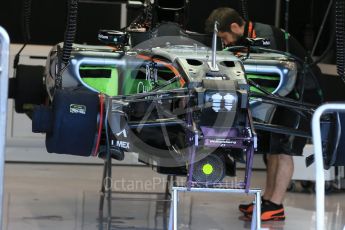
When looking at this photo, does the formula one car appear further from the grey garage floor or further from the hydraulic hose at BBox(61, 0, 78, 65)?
the grey garage floor

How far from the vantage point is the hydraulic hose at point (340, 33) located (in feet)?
15.4

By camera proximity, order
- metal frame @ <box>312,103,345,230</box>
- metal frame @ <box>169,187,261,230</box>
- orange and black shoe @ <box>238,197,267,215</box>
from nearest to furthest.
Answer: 1. metal frame @ <box>312,103,345,230</box>
2. metal frame @ <box>169,187,261,230</box>
3. orange and black shoe @ <box>238,197,267,215</box>

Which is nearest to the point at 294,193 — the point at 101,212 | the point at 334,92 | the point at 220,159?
the point at 334,92

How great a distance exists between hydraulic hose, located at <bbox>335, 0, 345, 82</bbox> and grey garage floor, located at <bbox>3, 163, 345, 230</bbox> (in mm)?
1893

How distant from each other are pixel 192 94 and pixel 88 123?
672 millimetres

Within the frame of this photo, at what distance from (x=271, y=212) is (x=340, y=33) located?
218 cm

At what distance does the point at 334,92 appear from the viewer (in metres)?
7.40

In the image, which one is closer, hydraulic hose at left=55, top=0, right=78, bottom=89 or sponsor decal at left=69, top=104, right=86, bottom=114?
sponsor decal at left=69, top=104, right=86, bottom=114

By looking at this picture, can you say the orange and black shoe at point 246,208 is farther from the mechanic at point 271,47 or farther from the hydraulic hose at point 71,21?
the hydraulic hose at point 71,21

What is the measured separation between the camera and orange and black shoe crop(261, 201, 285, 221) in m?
6.57

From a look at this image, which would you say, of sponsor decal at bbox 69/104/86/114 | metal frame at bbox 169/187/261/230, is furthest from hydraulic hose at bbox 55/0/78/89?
metal frame at bbox 169/187/261/230

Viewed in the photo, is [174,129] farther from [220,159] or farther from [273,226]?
[273,226]

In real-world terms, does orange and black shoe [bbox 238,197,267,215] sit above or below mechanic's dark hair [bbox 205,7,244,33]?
below

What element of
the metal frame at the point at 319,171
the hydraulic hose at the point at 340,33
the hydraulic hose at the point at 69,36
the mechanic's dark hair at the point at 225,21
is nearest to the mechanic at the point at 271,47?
the mechanic's dark hair at the point at 225,21
